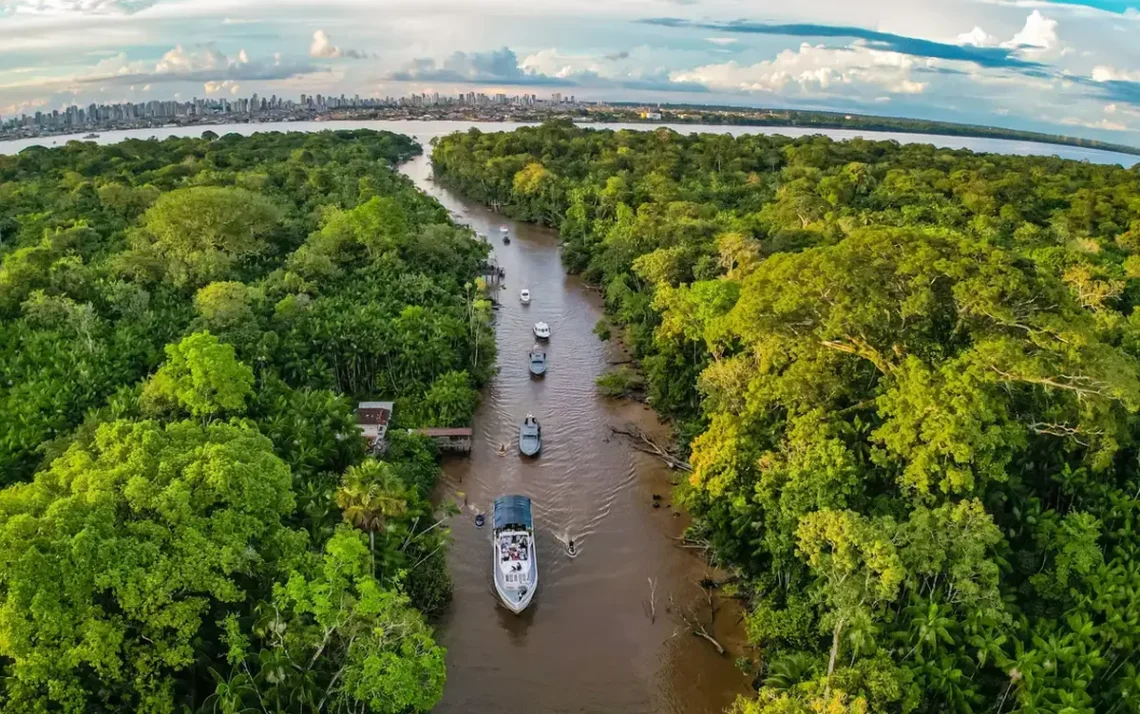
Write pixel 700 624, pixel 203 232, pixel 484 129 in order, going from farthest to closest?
pixel 484 129
pixel 203 232
pixel 700 624

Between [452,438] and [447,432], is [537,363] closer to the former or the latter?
[452,438]

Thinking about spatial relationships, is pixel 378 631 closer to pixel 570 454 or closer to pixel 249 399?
pixel 249 399

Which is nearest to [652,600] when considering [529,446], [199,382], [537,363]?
[529,446]

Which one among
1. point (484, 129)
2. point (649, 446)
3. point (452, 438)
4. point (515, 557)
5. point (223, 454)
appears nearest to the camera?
A: point (223, 454)

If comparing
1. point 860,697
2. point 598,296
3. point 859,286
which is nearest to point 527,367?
point 598,296

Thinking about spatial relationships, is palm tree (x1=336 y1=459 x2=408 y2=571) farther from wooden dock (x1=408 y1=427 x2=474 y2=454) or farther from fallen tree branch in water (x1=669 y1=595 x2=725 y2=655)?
wooden dock (x1=408 y1=427 x2=474 y2=454)

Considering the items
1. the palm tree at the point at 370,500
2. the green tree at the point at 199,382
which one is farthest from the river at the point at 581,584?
the green tree at the point at 199,382

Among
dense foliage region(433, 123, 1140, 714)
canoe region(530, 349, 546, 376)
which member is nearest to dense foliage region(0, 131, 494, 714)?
canoe region(530, 349, 546, 376)
